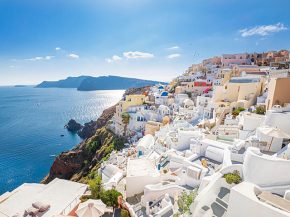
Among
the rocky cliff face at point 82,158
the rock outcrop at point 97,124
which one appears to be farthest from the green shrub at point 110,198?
the rock outcrop at point 97,124

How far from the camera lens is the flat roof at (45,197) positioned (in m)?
17.8

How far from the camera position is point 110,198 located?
16.8 m

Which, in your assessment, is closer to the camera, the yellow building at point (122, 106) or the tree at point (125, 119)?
the tree at point (125, 119)

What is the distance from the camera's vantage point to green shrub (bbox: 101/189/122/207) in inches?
661

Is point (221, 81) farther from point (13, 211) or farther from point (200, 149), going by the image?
point (13, 211)

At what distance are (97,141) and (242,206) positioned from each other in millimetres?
45477

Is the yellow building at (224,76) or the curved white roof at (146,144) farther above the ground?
the yellow building at (224,76)

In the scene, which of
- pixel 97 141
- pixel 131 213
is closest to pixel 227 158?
pixel 131 213

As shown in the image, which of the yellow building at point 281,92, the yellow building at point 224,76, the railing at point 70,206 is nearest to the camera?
the railing at point 70,206

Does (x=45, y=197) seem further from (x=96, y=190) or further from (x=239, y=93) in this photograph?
→ (x=239, y=93)

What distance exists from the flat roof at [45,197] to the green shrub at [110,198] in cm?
427

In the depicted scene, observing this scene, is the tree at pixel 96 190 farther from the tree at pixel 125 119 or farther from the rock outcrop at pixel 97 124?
the rock outcrop at pixel 97 124

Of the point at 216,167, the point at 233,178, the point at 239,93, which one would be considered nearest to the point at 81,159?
the point at 239,93

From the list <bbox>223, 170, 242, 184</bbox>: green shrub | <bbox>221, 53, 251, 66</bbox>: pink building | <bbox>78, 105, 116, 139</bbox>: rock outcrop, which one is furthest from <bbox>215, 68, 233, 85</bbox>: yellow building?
<bbox>78, 105, 116, 139</bbox>: rock outcrop
